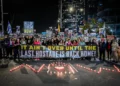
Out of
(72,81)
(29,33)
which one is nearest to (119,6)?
(29,33)

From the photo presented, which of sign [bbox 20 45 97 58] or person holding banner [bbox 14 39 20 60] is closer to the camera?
person holding banner [bbox 14 39 20 60]

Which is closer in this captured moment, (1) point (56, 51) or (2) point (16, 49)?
(2) point (16, 49)

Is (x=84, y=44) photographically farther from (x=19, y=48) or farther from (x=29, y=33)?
(x=29, y=33)

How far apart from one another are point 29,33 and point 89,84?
57.9ft

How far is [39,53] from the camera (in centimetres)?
1611

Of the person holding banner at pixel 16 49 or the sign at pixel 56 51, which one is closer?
the person holding banner at pixel 16 49

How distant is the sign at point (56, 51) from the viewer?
16062 mm

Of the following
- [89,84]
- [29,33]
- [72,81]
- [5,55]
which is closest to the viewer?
[89,84]

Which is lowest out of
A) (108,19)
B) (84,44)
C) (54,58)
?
(54,58)

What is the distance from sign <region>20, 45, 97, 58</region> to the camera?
1606 centimetres

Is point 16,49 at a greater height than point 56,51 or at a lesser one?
greater

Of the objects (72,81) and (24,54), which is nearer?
(72,81)

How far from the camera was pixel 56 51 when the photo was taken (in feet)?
52.8

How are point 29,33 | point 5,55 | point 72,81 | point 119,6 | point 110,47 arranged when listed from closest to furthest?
1. point 72,81
2. point 110,47
3. point 5,55
4. point 29,33
5. point 119,6
